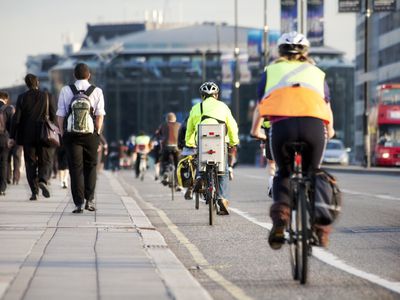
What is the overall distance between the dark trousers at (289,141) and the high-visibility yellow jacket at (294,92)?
0.22 feet

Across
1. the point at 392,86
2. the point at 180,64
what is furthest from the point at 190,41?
the point at 392,86

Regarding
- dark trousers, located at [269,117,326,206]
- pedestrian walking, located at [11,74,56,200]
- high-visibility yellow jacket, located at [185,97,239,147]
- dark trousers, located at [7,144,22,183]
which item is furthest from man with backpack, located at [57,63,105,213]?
dark trousers, located at [7,144,22,183]

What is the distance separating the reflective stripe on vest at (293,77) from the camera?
994 cm

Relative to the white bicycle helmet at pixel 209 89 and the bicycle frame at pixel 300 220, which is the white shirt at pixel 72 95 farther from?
the bicycle frame at pixel 300 220

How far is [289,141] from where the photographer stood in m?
Result: 9.77

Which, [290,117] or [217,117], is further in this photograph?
[217,117]

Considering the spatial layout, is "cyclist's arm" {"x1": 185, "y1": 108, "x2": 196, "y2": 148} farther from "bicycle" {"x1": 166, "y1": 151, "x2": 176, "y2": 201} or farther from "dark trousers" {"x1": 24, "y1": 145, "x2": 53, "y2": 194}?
"bicycle" {"x1": 166, "y1": 151, "x2": 176, "y2": 201}

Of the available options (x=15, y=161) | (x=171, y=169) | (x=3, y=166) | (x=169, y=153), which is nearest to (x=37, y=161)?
(x=3, y=166)

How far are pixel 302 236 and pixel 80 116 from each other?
7839 millimetres

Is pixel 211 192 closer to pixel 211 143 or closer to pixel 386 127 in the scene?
pixel 211 143

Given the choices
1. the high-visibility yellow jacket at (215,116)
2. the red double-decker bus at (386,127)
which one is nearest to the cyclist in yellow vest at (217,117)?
the high-visibility yellow jacket at (215,116)

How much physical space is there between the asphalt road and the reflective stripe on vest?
4.52 feet

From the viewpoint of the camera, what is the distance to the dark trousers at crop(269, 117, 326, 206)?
32.0 feet

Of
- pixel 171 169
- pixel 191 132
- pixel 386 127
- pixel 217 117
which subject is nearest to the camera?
pixel 217 117
